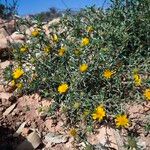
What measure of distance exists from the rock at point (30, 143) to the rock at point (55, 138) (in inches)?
4.2

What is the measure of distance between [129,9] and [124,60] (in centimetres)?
83

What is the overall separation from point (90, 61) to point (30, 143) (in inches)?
49.8

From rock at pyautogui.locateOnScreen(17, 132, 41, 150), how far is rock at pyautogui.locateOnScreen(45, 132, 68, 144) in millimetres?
106

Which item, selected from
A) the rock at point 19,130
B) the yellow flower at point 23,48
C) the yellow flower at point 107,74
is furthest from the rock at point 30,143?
the yellow flower at point 23,48

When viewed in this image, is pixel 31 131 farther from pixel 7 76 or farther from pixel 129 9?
pixel 129 9

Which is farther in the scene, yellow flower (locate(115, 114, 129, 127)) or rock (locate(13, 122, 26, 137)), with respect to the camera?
rock (locate(13, 122, 26, 137))

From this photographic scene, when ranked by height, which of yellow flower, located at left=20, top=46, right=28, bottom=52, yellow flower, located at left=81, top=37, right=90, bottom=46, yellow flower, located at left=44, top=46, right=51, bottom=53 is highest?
yellow flower, located at left=81, top=37, right=90, bottom=46

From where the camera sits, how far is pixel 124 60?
505cm

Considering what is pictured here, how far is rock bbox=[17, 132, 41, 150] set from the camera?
4285mm

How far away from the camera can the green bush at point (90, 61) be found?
4586 millimetres

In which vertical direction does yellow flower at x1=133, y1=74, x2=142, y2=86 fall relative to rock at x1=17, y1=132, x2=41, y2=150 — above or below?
above

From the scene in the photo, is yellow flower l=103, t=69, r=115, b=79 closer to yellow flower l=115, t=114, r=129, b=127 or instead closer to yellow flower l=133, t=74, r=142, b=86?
yellow flower l=133, t=74, r=142, b=86

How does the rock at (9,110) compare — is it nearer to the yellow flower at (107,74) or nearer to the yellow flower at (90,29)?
the yellow flower at (107,74)

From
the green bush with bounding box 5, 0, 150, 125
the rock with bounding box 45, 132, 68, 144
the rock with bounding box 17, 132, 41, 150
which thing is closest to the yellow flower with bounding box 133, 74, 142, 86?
the green bush with bounding box 5, 0, 150, 125
